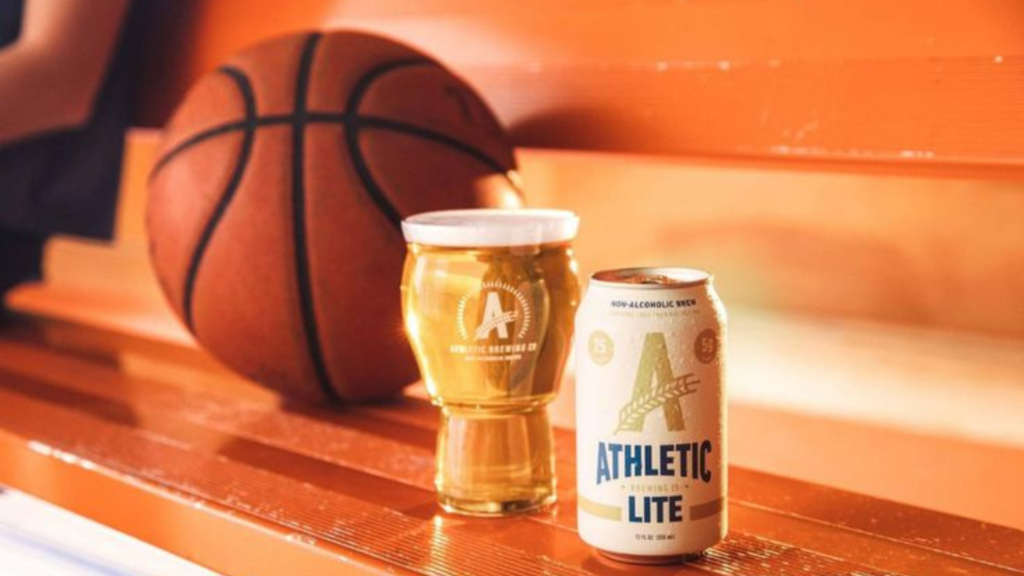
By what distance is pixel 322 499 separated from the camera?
1.19 meters

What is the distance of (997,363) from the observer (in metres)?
3.05

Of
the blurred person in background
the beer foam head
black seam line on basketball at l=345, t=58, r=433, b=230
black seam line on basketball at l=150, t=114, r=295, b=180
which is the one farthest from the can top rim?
the blurred person in background

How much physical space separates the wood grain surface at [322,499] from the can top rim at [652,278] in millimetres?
217

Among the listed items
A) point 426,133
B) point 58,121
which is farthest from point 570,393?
point 58,121

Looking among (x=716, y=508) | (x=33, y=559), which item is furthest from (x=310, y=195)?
(x=716, y=508)

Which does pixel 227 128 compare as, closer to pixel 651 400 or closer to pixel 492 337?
pixel 492 337

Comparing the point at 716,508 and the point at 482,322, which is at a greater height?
the point at 482,322

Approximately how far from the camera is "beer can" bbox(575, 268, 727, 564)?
0.95 metres

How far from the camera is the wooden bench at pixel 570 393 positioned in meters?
1.09

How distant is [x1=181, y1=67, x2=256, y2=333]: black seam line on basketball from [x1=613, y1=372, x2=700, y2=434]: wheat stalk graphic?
0.59m

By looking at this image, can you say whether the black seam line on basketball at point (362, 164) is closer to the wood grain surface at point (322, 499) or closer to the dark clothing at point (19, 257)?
the wood grain surface at point (322, 499)

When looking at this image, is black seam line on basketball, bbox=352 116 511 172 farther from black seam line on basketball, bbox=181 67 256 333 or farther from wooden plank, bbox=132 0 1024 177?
wooden plank, bbox=132 0 1024 177

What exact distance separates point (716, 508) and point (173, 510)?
501 millimetres

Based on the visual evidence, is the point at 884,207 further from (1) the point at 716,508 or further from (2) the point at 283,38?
(1) the point at 716,508
